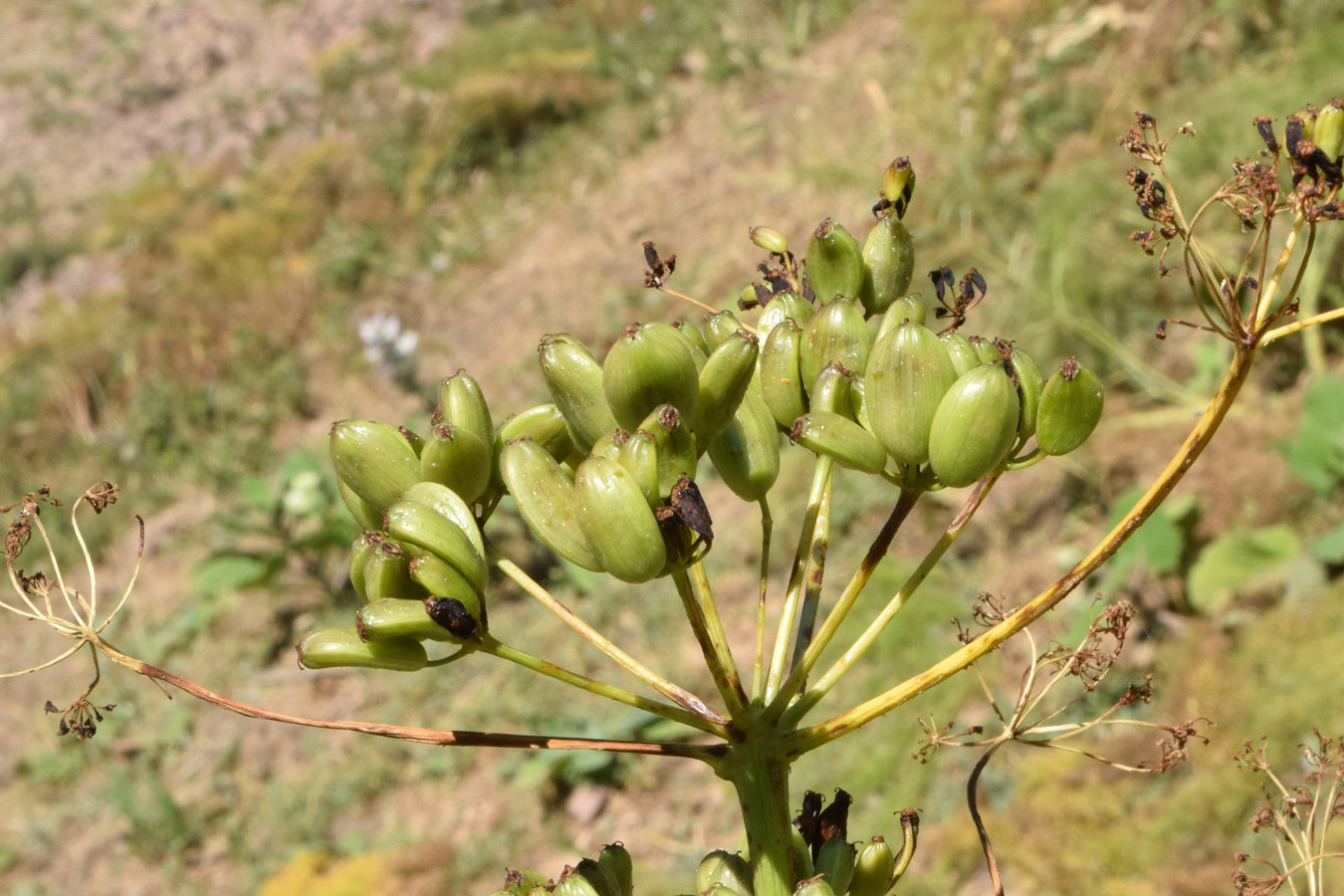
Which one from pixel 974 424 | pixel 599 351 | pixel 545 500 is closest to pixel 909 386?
pixel 974 424

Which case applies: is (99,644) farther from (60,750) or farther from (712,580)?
(60,750)

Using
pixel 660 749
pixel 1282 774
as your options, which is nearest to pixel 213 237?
pixel 1282 774

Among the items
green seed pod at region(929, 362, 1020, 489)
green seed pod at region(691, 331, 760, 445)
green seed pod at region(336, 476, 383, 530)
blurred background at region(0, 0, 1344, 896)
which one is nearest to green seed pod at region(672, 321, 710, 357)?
green seed pod at region(691, 331, 760, 445)

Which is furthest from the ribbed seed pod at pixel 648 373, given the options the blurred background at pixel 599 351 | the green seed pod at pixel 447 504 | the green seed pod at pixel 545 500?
the blurred background at pixel 599 351

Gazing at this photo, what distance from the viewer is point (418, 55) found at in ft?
58.2

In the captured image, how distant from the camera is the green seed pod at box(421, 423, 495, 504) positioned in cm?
130

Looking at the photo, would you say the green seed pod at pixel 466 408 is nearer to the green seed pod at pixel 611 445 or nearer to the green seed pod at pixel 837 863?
the green seed pod at pixel 611 445

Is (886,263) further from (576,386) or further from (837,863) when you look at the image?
(837,863)

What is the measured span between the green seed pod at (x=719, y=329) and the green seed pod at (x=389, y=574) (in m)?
0.49

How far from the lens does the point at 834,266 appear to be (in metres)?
1.53

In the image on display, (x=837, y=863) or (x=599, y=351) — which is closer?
(x=837, y=863)

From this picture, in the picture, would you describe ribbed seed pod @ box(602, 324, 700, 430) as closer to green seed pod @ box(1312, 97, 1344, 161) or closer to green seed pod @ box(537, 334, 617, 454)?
green seed pod @ box(537, 334, 617, 454)

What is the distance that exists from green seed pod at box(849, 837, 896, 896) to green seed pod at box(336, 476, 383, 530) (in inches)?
28.9

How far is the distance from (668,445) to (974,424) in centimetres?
34
